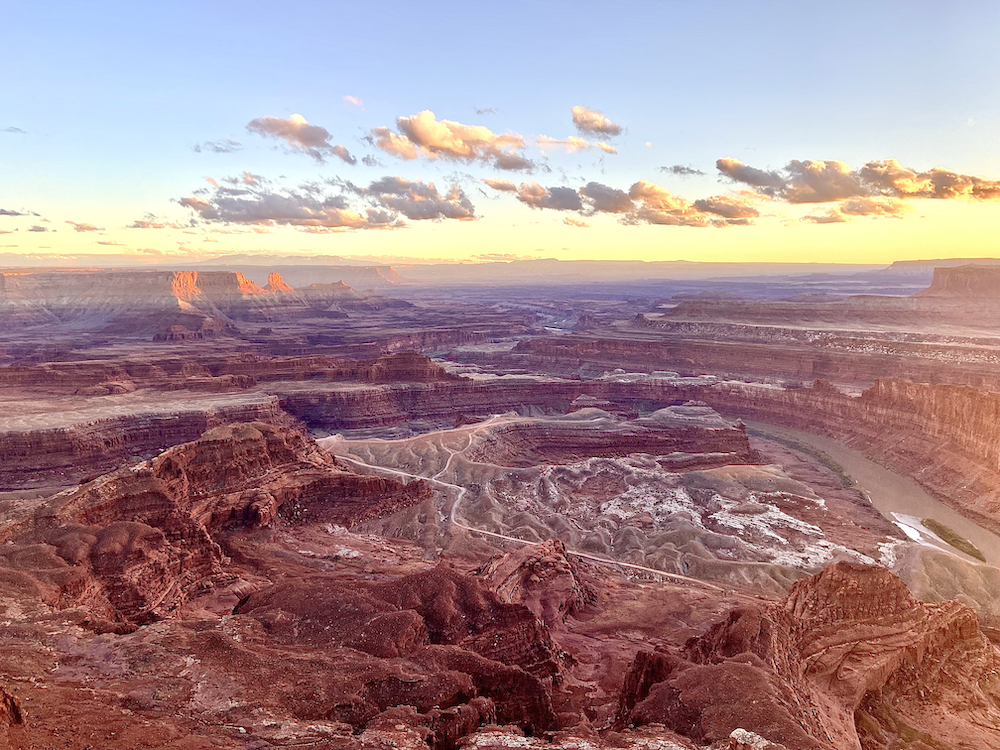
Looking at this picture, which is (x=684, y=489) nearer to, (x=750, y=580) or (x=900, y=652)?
(x=750, y=580)

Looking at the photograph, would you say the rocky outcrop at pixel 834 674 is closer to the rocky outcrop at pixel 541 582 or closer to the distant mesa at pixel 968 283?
Result: the rocky outcrop at pixel 541 582

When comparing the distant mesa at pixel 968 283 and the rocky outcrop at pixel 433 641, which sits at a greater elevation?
the distant mesa at pixel 968 283

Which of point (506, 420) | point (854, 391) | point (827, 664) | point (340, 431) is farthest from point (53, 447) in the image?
point (854, 391)

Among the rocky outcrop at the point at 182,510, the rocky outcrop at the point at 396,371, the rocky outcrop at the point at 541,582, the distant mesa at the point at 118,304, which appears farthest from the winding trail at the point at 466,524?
the distant mesa at the point at 118,304

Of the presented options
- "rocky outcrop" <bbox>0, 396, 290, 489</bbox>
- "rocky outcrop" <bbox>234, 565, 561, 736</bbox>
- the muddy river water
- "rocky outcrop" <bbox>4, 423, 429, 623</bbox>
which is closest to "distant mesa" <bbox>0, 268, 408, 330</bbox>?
"rocky outcrop" <bbox>0, 396, 290, 489</bbox>

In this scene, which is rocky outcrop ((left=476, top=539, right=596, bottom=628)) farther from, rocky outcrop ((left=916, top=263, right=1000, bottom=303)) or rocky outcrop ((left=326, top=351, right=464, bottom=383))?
rocky outcrop ((left=916, top=263, right=1000, bottom=303))

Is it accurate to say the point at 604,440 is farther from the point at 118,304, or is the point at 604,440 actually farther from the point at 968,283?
the point at 118,304
